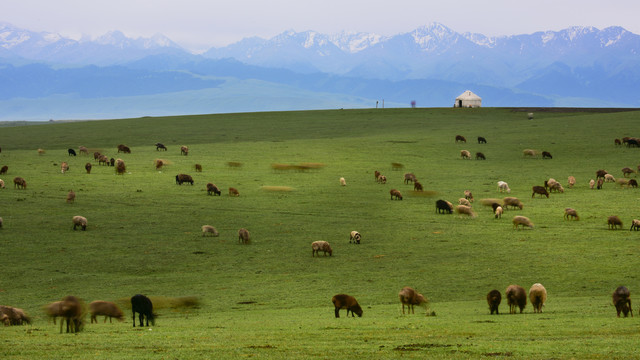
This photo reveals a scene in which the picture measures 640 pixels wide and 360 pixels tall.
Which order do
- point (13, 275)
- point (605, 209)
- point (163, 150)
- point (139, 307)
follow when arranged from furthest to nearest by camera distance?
point (163, 150) → point (605, 209) → point (13, 275) → point (139, 307)

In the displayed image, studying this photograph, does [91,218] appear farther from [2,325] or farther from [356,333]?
[356,333]

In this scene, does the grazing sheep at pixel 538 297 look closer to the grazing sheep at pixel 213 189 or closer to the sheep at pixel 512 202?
the sheep at pixel 512 202

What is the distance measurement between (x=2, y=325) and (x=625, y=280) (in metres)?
20.6

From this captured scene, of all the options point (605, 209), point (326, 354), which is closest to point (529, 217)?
point (605, 209)

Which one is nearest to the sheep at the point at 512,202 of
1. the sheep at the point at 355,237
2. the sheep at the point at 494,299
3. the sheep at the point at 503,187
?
the sheep at the point at 503,187

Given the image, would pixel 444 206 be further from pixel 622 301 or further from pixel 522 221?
pixel 622 301

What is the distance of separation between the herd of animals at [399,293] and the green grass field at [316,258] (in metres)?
0.50

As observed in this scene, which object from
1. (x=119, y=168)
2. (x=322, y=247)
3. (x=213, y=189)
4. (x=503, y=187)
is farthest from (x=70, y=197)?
(x=503, y=187)

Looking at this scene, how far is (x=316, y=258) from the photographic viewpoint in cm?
3173

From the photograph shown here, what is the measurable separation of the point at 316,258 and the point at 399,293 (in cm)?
961

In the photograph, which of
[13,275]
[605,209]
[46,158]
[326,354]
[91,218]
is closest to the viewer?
[326,354]

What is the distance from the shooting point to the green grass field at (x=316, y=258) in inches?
641

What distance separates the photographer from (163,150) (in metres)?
76.4

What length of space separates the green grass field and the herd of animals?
19.8 inches
